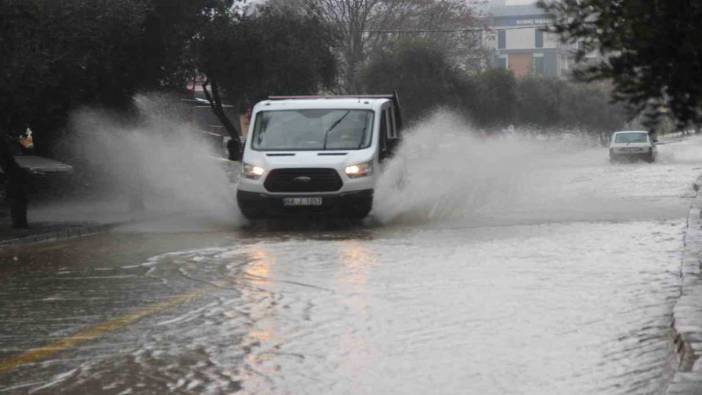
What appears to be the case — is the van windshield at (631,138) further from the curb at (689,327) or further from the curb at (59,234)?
the curb at (689,327)

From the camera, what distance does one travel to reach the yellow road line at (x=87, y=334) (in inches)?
346

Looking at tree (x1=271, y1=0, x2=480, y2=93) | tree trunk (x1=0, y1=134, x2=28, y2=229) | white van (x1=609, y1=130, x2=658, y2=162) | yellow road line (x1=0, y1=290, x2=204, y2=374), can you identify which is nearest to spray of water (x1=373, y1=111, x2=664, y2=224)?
tree trunk (x1=0, y1=134, x2=28, y2=229)

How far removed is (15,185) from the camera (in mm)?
22719

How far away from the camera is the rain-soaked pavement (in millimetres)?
8008

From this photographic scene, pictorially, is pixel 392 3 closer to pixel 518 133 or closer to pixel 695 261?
pixel 518 133

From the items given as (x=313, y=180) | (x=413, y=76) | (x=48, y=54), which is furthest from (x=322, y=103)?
(x=413, y=76)

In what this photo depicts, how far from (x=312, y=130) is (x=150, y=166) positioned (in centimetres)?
1048

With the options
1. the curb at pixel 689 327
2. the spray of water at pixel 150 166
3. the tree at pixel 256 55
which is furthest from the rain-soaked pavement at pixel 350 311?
the tree at pixel 256 55

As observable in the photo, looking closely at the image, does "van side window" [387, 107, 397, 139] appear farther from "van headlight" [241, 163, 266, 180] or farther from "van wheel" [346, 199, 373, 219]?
"van headlight" [241, 163, 266, 180]

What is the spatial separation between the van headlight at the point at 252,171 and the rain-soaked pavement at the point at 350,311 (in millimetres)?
1072

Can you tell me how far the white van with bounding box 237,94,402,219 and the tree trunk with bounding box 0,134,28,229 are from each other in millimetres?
3985

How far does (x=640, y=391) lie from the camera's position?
742 cm

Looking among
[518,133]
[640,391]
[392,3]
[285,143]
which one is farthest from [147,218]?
[518,133]

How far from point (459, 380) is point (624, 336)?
2006mm
